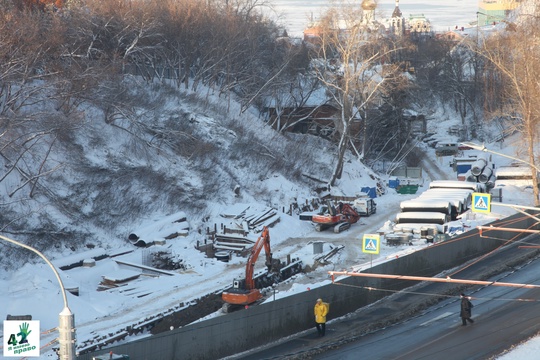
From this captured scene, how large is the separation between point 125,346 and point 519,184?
4024cm

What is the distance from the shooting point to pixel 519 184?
55.0 meters

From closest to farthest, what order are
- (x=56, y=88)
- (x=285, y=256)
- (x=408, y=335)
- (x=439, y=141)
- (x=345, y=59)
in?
(x=408, y=335)
(x=285, y=256)
(x=56, y=88)
(x=345, y=59)
(x=439, y=141)

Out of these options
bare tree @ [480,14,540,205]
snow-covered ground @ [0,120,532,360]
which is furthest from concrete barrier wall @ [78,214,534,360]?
bare tree @ [480,14,540,205]

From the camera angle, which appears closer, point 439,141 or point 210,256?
point 210,256

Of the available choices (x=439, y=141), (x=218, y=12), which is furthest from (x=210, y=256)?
(x=439, y=141)

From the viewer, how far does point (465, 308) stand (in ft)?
89.3

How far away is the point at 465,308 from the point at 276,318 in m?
6.72

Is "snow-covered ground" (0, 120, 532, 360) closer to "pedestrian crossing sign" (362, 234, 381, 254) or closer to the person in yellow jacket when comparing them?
"pedestrian crossing sign" (362, 234, 381, 254)

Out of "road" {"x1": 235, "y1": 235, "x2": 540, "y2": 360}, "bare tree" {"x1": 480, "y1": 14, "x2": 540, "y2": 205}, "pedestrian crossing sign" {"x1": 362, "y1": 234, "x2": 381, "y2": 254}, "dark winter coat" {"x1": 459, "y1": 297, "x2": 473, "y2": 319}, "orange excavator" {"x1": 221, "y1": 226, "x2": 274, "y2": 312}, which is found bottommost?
"road" {"x1": 235, "y1": 235, "x2": 540, "y2": 360}

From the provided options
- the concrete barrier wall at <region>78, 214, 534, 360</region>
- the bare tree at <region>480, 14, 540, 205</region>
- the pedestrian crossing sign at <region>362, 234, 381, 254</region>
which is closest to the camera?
the concrete barrier wall at <region>78, 214, 534, 360</region>

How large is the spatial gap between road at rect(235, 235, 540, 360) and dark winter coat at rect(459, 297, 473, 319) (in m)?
0.43

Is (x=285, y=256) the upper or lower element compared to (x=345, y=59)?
lower

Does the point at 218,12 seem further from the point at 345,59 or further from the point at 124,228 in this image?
the point at 124,228

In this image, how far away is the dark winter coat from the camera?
2711 centimetres
